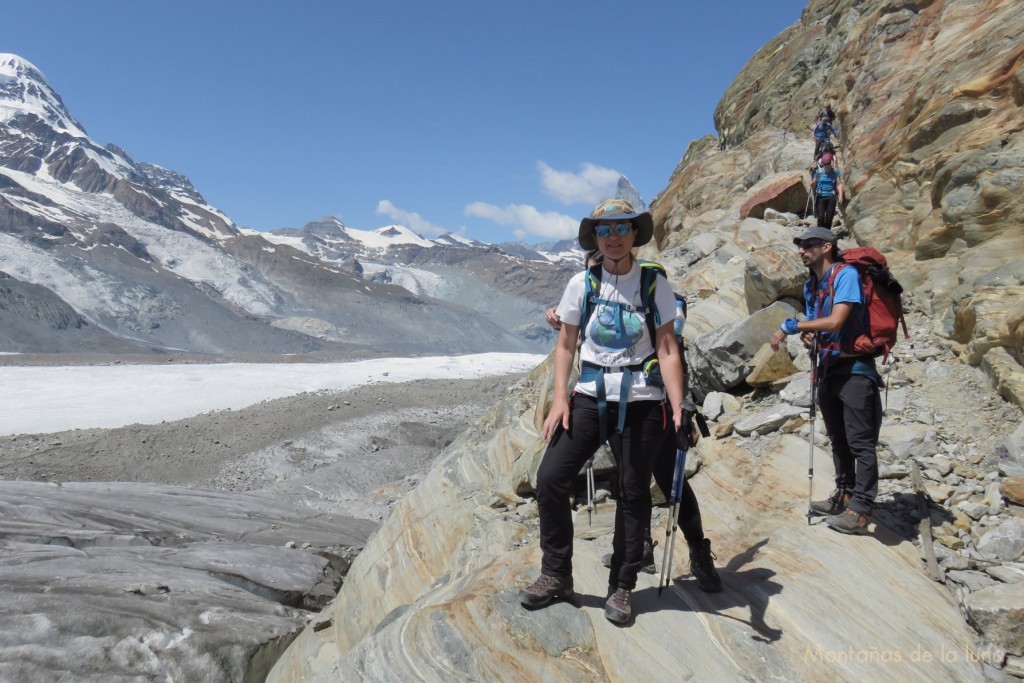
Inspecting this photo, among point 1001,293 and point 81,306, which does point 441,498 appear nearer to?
point 1001,293

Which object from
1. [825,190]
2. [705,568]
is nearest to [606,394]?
[705,568]

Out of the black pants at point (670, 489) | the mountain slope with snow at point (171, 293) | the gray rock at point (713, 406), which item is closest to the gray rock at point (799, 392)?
the gray rock at point (713, 406)

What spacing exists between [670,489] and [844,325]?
6.45 ft

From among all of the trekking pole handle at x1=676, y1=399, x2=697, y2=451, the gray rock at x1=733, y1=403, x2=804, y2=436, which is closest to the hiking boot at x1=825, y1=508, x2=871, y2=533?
the trekking pole handle at x1=676, y1=399, x2=697, y2=451

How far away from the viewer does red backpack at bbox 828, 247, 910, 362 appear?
4.46 m

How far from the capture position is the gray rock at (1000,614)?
142 inches

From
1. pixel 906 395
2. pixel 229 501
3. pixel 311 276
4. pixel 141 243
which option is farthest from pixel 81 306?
pixel 906 395

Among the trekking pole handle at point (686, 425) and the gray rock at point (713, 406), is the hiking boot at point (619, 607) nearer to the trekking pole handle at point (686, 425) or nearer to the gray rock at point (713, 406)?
the trekking pole handle at point (686, 425)

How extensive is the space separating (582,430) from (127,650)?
25.2ft

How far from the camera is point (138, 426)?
1057 inches

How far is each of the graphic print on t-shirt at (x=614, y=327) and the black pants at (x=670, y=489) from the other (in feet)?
2.05

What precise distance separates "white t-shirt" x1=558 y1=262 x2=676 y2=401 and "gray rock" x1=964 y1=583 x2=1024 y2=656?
2.43 metres

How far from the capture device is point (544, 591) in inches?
154

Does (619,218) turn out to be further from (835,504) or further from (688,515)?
(835,504)
